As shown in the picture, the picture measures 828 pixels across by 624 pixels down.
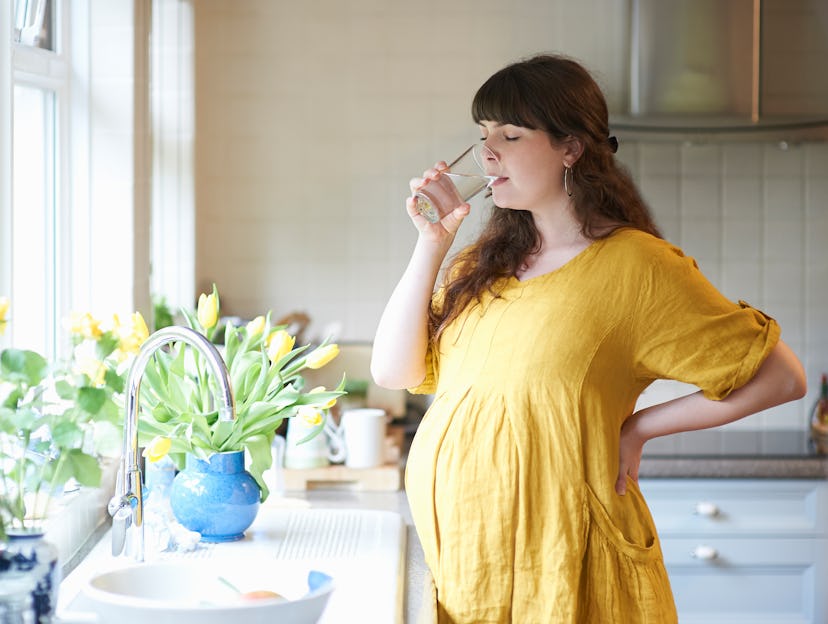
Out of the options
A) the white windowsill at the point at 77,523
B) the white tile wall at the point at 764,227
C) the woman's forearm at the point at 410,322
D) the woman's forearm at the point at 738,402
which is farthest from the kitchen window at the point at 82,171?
the white tile wall at the point at 764,227

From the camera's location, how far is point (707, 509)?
2.84 meters

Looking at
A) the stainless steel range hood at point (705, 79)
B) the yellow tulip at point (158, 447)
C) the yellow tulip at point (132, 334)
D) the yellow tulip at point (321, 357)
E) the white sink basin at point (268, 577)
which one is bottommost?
the white sink basin at point (268, 577)

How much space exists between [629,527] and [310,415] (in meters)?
0.54

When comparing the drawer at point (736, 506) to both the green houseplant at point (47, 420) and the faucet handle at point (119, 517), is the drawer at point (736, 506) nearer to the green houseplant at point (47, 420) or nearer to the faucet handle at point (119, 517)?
the faucet handle at point (119, 517)

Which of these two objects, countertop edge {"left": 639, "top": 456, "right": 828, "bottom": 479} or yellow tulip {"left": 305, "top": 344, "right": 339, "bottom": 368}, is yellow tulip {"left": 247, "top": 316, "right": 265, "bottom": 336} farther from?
countertop edge {"left": 639, "top": 456, "right": 828, "bottom": 479}

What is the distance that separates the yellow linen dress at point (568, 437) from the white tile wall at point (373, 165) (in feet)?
5.73

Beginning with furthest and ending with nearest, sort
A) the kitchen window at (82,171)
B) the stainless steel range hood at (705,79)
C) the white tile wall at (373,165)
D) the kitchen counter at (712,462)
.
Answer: the white tile wall at (373,165) < the stainless steel range hood at (705,79) < the kitchen counter at (712,462) < the kitchen window at (82,171)

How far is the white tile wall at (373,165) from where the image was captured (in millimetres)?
3352

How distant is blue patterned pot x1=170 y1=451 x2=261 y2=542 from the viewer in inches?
72.7

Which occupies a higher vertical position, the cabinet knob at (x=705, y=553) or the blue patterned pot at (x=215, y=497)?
the blue patterned pot at (x=215, y=497)

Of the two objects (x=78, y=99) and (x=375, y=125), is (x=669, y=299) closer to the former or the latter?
(x=78, y=99)

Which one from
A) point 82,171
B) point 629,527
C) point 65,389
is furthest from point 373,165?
point 65,389

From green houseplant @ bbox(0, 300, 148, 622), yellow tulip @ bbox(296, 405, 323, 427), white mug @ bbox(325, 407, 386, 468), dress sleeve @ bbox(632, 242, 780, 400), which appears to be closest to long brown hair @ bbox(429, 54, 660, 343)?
dress sleeve @ bbox(632, 242, 780, 400)

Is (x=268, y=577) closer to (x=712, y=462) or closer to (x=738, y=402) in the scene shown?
(x=738, y=402)
